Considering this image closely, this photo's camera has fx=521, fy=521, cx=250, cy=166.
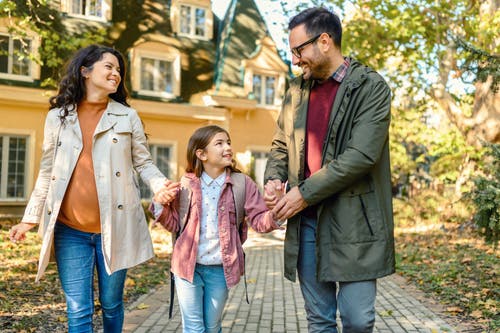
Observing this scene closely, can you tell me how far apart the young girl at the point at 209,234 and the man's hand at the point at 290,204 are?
29 cm

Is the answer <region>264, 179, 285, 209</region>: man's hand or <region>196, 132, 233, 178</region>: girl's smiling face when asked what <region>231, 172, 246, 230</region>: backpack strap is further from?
<region>264, 179, 285, 209</region>: man's hand

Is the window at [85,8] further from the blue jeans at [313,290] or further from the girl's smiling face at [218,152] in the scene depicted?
the blue jeans at [313,290]

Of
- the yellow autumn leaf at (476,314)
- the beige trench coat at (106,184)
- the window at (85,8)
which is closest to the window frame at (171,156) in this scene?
the window at (85,8)

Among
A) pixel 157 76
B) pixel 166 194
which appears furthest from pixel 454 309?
pixel 157 76

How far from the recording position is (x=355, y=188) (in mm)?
2963

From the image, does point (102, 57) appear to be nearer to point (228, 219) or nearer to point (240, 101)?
point (228, 219)

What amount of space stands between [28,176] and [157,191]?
47.5 ft

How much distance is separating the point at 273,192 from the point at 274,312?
135 inches

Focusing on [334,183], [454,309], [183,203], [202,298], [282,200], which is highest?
[334,183]

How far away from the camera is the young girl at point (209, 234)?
3418mm

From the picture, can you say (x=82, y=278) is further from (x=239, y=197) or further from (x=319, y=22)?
(x=319, y=22)

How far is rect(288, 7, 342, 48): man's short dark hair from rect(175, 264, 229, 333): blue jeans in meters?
1.64

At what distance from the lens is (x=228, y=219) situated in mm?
3531

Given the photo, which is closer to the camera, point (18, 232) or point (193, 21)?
point (18, 232)
